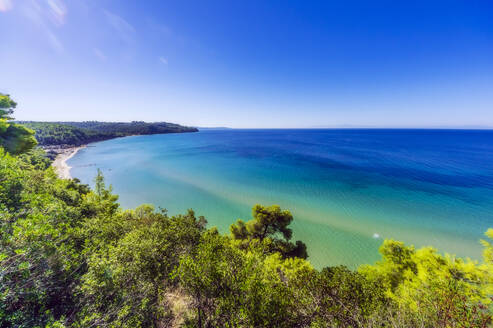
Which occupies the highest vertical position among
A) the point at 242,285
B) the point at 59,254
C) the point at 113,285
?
the point at 59,254

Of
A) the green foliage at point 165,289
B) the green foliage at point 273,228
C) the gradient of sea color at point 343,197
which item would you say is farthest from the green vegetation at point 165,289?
the gradient of sea color at point 343,197

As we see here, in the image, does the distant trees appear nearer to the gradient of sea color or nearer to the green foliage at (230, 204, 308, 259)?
the gradient of sea color

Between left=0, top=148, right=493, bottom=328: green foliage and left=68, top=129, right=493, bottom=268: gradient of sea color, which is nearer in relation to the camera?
left=0, top=148, right=493, bottom=328: green foliage

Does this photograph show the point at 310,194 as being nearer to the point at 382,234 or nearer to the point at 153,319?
the point at 382,234

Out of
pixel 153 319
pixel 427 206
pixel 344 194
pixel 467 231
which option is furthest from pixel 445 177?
pixel 153 319

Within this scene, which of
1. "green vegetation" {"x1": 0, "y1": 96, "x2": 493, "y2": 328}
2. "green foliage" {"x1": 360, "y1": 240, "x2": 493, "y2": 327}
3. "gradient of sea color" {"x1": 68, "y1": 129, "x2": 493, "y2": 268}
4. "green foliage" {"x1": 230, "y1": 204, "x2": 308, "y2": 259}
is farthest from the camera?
"gradient of sea color" {"x1": 68, "y1": 129, "x2": 493, "y2": 268}

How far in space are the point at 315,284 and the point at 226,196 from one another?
2729 centimetres

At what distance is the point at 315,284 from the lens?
26.7ft

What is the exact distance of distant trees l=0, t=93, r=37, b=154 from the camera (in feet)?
56.1

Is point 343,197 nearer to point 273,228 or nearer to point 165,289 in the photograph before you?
point 273,228

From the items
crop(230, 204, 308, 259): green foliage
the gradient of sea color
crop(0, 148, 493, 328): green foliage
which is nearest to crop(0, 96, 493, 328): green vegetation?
crop(0, 148, 493, 328): green foliage

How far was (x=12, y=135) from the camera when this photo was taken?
17.5 meters

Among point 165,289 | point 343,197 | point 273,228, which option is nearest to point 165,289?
point 165,289

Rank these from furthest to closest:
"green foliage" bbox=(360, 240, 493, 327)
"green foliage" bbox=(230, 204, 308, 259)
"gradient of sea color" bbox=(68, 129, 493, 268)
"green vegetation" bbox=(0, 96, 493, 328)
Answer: "gradient of sea color" bbox=(68, 129, 493, 268) < "green foliage" bbox=(230, 204, 308, 259) < "green foliage" bbox=(360, 240, 493, 327) < "green vegetation" bbox=(0, 96, 493, 328)
